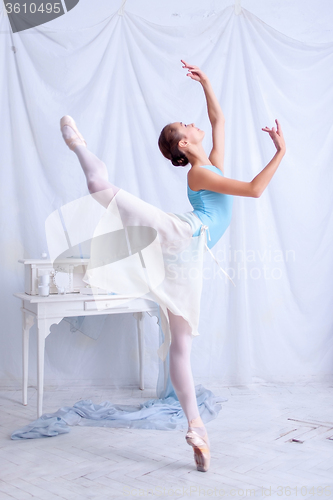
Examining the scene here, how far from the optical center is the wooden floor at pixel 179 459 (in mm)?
1722

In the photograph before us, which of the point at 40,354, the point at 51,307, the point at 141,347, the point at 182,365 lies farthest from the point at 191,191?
the point at 141,347

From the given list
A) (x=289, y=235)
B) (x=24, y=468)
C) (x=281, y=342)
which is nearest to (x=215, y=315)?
(x=281, y=342)

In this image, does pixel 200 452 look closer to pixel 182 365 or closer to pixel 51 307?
pixel 182 365

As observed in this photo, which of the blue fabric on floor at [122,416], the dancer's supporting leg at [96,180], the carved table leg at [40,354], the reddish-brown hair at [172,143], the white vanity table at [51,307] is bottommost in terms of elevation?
the blue fabric on floor at [122,416]

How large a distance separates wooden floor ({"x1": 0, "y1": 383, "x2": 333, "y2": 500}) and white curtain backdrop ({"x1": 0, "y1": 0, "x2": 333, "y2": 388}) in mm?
605

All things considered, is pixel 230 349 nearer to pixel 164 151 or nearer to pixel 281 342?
pixel 281 342

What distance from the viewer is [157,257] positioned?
6.60 feet

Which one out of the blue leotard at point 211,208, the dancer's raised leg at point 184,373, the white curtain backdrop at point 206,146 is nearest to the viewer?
the dancer's raised leg at point 184,373

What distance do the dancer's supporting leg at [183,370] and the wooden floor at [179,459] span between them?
0.61 ft

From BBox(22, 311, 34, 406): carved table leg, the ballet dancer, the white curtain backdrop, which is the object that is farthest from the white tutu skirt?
the white curtain backdrop

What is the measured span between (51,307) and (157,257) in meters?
0.88

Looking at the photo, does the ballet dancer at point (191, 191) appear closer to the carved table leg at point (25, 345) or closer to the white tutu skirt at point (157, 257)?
the white tutu skirt at point (157, 257)

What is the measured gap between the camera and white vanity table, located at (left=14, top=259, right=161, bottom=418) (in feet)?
8.48

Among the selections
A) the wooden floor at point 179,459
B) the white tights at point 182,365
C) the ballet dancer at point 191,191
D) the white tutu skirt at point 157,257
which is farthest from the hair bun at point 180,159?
the wooden floor at point 179,459
